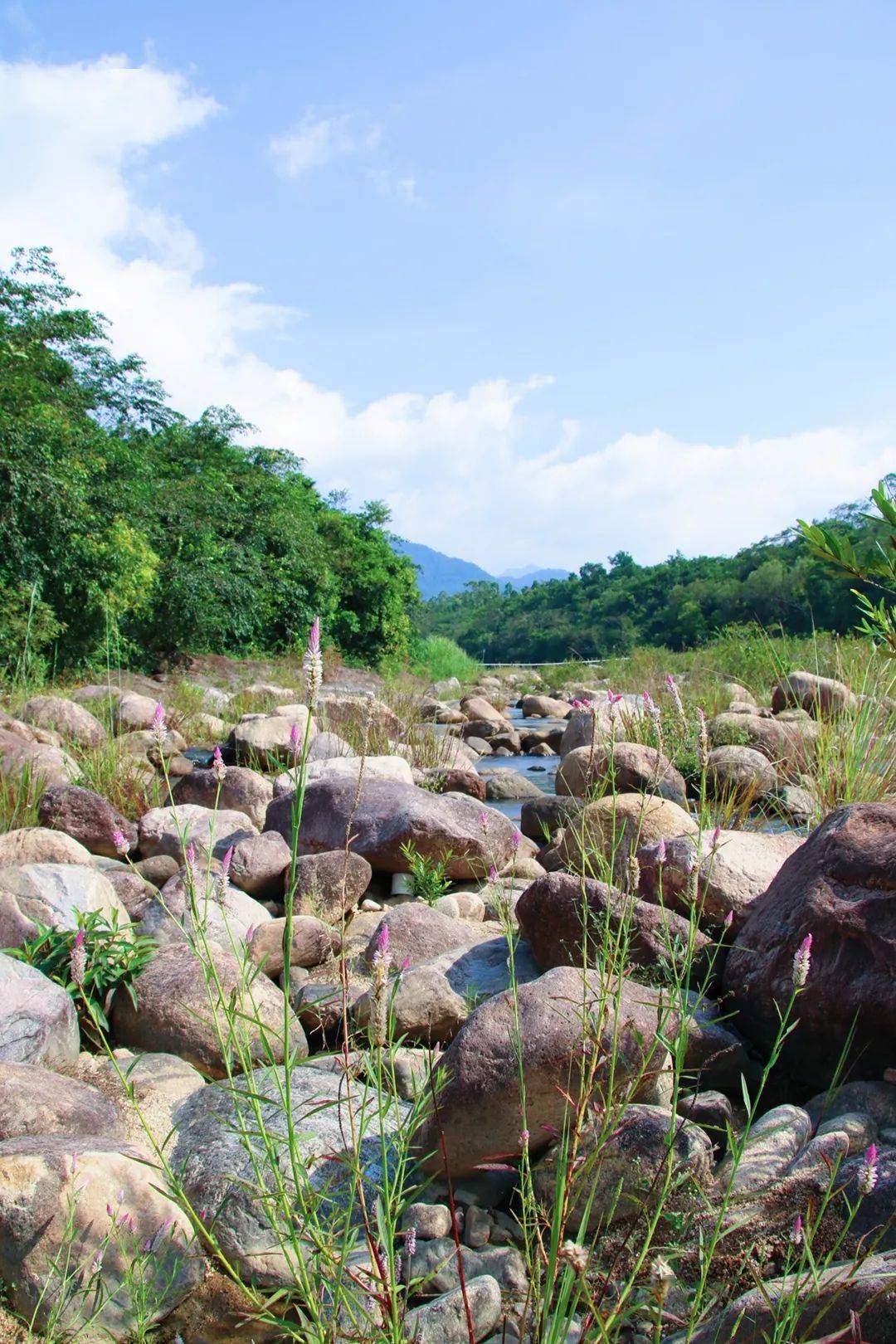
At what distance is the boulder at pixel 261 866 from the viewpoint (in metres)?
5.76

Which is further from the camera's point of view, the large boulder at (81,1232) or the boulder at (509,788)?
the boulder at (509,788)

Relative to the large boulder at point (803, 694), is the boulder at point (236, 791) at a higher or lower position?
lower

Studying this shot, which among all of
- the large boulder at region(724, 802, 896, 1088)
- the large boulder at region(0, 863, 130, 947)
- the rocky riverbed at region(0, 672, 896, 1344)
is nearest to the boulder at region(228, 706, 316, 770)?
the rocky riverbed at region(0, 672, 896, 1344)

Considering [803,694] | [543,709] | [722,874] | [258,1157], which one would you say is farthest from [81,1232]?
[543,709]

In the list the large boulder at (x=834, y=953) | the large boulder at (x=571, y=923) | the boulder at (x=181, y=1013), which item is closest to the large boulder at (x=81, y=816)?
the boulder at (x=181, y=1013)

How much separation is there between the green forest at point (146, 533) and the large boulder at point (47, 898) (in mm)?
4616

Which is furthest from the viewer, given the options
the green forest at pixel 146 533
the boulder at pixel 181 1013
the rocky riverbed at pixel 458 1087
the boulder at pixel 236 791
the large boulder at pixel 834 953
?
the green forest at pixel 146 533

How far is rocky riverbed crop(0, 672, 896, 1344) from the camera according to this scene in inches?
63.7

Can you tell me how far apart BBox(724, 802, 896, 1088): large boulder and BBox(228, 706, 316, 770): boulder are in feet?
21.8

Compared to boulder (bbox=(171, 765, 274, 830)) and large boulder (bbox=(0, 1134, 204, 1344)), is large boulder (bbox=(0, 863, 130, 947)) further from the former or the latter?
boulder (bbox=(171, 765, 274, 830))

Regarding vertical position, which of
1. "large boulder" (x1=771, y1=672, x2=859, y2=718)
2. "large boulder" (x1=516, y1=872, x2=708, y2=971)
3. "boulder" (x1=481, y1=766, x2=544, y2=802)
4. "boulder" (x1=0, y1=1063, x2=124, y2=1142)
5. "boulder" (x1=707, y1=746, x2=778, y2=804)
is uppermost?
"large boulder" (x1=771, y1=672, x2=859, y2=718)

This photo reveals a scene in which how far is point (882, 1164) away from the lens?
95.6 inches

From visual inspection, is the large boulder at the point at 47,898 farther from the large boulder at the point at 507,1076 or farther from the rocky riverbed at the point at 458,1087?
the large boulder at the point at 507,1076

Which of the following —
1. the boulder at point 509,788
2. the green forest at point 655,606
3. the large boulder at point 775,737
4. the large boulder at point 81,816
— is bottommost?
the boulder at point 509,788
